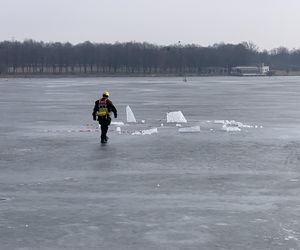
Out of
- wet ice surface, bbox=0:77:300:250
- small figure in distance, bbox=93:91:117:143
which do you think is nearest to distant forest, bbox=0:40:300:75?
small figure in distance, bbox=93:91:117:143

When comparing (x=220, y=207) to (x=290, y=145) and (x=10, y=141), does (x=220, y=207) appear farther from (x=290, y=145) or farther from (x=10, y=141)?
(x=10, y=141)

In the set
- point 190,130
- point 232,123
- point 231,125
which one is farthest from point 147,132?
point 232,123

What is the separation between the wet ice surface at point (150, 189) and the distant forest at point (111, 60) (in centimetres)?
14099

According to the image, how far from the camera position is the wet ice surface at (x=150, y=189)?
24.8 ft

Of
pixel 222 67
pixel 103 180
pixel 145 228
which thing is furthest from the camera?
pixel 222 67

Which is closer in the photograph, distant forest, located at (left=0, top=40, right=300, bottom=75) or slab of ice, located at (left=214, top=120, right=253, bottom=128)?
slab of ice, located at (left=214, top=120, right=253, bottom=128)

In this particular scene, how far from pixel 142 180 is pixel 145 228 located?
344cm

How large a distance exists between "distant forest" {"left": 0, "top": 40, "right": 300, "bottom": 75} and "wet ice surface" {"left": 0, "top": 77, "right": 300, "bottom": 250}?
140988mm

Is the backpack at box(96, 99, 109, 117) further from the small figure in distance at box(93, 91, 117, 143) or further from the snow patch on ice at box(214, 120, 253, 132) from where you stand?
the snow patch on ice at box(214, 120, 253, 132)

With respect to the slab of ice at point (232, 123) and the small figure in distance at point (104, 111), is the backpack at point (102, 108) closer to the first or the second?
the small figure in distance at point (104, 111)

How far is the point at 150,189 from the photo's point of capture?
34.6ft

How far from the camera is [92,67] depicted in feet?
561

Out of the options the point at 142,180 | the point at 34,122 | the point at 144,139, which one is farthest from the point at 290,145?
the point at 34,122

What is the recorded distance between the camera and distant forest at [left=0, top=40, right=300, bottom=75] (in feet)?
529
